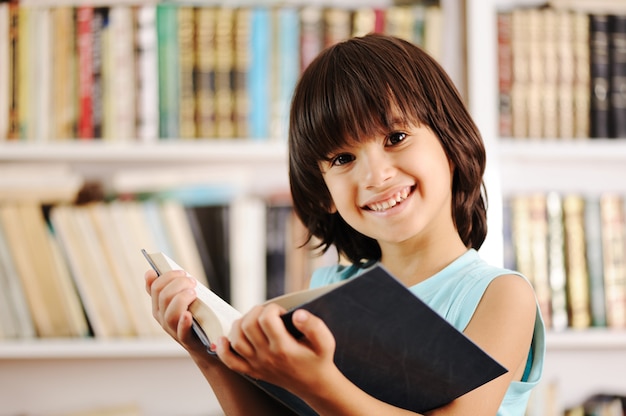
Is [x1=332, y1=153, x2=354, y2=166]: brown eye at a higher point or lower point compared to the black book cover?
higher

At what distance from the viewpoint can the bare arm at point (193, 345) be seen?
66 centimetres

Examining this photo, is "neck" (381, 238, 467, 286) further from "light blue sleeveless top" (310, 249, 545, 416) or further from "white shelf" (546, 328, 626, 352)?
"white shelf" (546, 328, 626, 352)

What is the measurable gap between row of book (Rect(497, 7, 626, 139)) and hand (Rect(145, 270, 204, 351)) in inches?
36.9

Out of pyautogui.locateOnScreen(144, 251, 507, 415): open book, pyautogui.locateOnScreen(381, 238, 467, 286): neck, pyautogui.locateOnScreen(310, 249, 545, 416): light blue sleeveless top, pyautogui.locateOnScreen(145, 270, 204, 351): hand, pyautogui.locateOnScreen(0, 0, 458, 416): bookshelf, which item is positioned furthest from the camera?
pyautogui.locateOnScreen(0, 0, 458, 416): bookshelf

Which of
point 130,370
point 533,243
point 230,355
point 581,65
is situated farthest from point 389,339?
point 130,370

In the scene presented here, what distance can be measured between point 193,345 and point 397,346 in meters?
0.23

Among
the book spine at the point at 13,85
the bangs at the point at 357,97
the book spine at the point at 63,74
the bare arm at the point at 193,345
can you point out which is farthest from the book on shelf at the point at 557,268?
the book spine at the point at 13,85

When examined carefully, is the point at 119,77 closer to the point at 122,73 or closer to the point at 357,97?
the point at 122,73

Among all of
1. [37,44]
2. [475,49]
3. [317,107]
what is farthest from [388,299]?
[37,44]

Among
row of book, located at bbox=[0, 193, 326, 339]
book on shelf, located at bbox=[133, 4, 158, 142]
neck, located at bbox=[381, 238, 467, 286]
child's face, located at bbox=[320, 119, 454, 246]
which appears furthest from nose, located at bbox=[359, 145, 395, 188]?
book on shelf, located at bbox=[133, 4, 158, 142]

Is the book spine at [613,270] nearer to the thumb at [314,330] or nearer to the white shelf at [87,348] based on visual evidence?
the white shelf at [87,348]

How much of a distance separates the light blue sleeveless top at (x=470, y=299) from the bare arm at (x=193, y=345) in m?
0.20

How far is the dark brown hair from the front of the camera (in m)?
0.80

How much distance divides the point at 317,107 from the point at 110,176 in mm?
910
